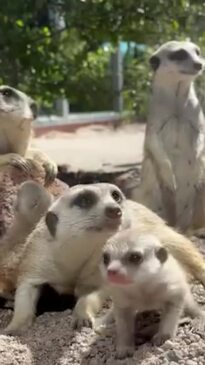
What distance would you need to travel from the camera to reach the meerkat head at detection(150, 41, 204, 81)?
15.1 ft

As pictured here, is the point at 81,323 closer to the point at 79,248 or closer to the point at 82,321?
the point at 82,321

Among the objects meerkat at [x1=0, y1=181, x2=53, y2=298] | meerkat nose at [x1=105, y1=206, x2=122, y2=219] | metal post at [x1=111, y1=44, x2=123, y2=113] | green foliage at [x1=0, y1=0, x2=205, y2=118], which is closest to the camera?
meerkat nose at [x1=105, y1=206, x2=122, y2=219]

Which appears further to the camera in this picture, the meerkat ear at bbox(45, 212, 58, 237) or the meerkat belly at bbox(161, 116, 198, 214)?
the meerkat belly at bbox(161, 116, 198, 214)

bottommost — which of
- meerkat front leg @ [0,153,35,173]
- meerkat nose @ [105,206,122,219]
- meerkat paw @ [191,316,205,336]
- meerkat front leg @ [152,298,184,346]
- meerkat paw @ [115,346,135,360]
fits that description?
meerkat paw @ [115,346,135,360]

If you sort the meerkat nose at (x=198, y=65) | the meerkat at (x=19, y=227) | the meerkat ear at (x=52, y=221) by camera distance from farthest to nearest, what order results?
the meerkat nose at (x=198, y=65)
the meerkat at (x=19, y=227)
the meerkat ear at (x=52, y=221)

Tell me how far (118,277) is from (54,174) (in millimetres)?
1736

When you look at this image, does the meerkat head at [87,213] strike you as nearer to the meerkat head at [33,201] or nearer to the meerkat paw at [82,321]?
the meerkat paw at [82,321]

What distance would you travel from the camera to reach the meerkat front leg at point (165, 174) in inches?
189

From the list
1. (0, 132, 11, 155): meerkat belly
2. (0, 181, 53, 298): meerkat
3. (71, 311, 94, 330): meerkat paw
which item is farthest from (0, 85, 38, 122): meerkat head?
(71, 311, 94, 330): meerkat paw

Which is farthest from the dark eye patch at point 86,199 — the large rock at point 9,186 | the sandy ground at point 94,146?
the sandy ground at point 94,146

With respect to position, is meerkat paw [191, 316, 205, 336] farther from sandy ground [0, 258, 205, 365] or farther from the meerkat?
the meerkat

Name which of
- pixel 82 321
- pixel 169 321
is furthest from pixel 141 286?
pixel 82 321

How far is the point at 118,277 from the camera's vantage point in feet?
8.66

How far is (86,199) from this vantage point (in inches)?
124
